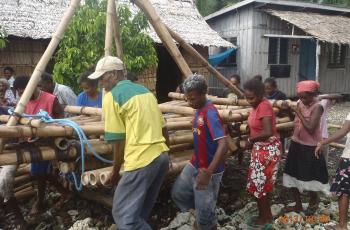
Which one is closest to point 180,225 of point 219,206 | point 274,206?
point 219,206

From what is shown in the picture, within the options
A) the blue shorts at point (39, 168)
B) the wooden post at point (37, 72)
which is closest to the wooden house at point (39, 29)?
the blue shorts at point (39, 168)

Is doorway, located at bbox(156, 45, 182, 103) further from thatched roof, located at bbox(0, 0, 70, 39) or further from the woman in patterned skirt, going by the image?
the woman in patterned skirt

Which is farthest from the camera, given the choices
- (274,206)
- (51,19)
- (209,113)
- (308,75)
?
(308,75)

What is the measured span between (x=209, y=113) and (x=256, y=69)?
37.5 feet

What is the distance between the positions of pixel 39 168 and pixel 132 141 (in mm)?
1683

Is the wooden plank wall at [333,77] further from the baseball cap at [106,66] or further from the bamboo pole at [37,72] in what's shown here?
the baseball cap at [106,66]

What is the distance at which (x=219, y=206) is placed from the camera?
4.73 metres

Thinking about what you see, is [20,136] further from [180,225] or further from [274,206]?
[274,206]

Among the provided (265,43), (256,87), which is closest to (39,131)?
(256,87)

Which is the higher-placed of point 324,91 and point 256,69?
point 256,69

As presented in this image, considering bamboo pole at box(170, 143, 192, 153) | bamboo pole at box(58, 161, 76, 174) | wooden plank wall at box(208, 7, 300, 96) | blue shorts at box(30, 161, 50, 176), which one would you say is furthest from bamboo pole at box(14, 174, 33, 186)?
wooden plank wall at box(208, 7, 300, 96)

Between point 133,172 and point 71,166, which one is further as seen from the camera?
point 71,166

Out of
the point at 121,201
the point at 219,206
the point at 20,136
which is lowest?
the point at 219,206
